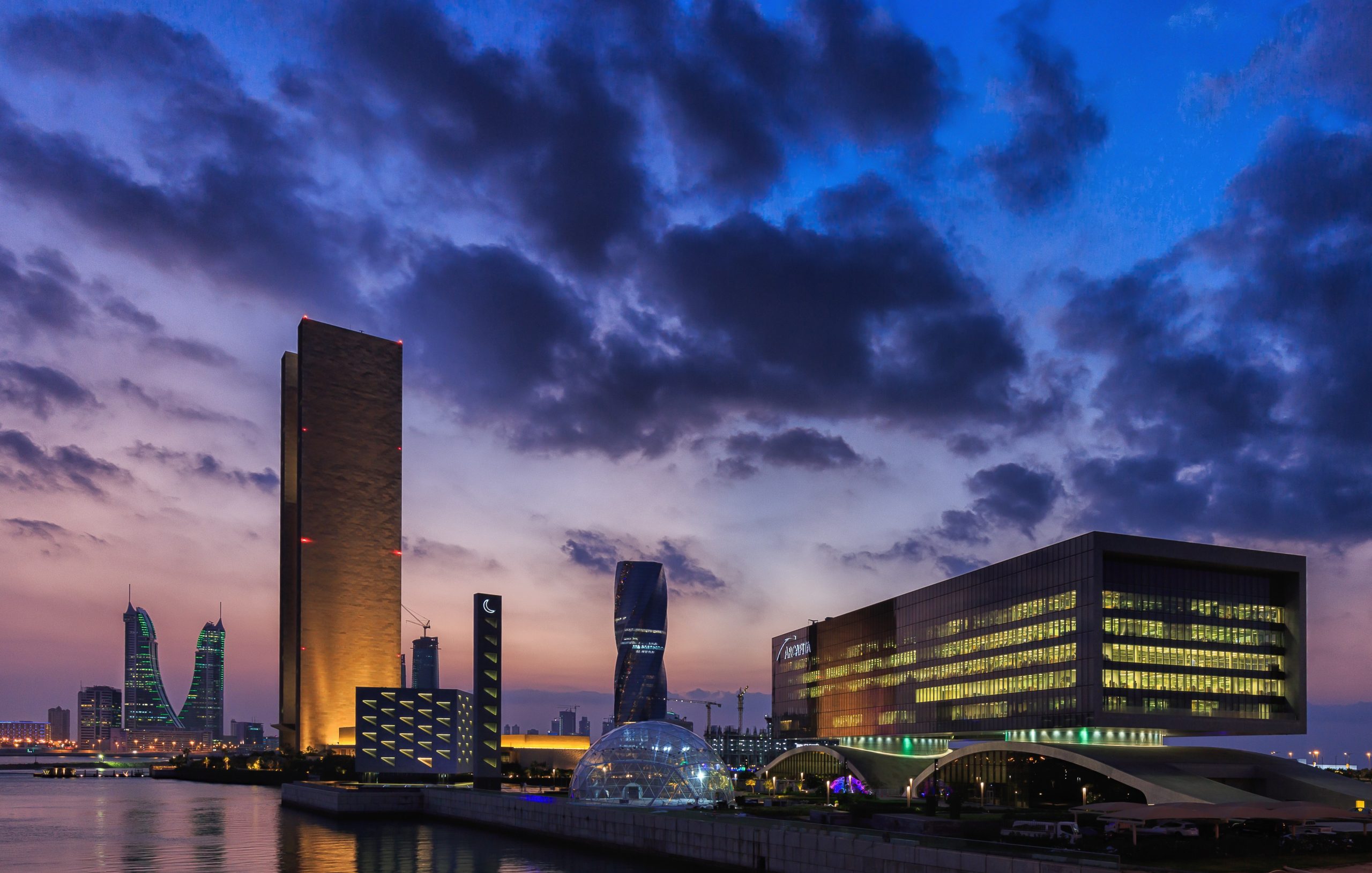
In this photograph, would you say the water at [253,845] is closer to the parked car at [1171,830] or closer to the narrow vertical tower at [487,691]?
the narrow vertical tower at [487,691]

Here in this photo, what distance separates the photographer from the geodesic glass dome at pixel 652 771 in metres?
67.8

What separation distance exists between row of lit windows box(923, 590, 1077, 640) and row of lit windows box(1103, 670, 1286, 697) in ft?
24.6

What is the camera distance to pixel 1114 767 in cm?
8538

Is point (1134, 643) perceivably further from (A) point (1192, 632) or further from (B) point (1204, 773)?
(B) point (1204, 773)

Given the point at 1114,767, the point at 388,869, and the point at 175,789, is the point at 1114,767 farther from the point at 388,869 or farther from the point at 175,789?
Answer: the point at 175,789

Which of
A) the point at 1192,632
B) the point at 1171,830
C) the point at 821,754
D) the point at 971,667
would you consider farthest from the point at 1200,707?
the point at 1171,830

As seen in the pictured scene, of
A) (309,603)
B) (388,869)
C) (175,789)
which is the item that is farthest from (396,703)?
(388,869)

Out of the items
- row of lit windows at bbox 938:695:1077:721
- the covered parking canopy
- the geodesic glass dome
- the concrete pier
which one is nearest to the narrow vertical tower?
the concrete pier

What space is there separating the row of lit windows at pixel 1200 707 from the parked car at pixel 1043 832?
147ft

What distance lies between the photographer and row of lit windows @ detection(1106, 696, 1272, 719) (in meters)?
98.5

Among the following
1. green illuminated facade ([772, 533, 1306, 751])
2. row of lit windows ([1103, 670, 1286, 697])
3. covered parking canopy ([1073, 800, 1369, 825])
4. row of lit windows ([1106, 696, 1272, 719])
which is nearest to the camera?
covered parking canopy ([1073, 800, 1369, 825])

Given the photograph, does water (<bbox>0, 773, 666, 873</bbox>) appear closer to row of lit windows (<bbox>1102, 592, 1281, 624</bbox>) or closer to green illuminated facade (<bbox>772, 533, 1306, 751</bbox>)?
green illuminated facade (<bbox>772, 533, 1306, 751</bbox>)

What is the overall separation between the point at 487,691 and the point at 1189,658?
6500 centimetres

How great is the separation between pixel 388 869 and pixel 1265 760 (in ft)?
248
